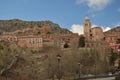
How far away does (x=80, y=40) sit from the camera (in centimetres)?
11512

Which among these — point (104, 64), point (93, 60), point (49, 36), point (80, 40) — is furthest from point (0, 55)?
point (49, 36)

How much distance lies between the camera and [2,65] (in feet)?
91.9

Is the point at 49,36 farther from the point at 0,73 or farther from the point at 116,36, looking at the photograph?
the point at 0,73

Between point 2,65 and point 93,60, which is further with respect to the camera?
point 93,60

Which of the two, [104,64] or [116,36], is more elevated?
[116,36]

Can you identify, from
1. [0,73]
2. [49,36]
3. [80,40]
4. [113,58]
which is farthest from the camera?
[49,36]

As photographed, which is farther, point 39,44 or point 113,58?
point 39,44

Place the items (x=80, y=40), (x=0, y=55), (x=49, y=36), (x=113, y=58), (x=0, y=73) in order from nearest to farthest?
(x=0, y=73) < (x=0, y=55) < (x=113, y=58) < (x=80, y=40) < (x=49, y=36)

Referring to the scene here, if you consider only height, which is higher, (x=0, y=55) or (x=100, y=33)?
(x=100, y=33)

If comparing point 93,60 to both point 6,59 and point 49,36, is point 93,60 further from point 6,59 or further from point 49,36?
point 49,36

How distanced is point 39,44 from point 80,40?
639 inches

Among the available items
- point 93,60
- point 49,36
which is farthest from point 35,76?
point 49,36

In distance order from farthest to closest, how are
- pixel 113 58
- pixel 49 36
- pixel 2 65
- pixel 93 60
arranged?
pixel 49 36 → pixel 113 58 → pixel 93 60 → pixel 2 65

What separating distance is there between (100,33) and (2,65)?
353 feet
